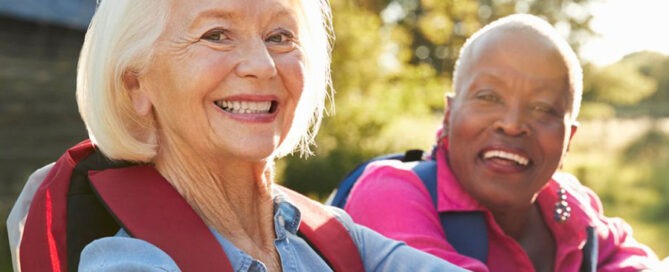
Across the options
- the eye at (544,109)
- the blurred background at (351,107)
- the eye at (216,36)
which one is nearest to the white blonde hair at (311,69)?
the eye at (216,36)

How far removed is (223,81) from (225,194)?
0.29m

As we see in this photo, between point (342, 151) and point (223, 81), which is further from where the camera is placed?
point (342, 151)

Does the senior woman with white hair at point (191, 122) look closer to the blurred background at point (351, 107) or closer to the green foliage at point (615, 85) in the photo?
the blurred background at point (351, 107)

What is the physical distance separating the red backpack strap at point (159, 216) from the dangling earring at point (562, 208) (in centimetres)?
136

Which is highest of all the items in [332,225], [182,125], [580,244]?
[182,125]

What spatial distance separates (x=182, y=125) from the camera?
5.95ft

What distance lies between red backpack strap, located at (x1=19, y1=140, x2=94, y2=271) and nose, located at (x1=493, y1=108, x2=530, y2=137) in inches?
49.0

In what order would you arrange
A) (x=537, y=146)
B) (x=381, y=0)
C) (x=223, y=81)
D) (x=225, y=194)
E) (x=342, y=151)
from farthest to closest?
(x=381, y=0) < (x=342, y=151) < (x=537, y=146) < (x=225, y=194) < (x=223, y=81)

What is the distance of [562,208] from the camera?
9.01 ft

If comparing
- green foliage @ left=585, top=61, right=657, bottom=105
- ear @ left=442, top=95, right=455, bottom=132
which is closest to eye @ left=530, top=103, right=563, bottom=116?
ear @ left=442, top=95, right=455, bottom=132

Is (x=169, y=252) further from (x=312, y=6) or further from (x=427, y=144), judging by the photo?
(x=427, y=144)

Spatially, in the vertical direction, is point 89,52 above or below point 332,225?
above

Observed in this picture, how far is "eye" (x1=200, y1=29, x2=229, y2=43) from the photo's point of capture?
1783 mm

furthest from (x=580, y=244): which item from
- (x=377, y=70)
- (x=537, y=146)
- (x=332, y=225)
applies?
(x=377, y=70)
